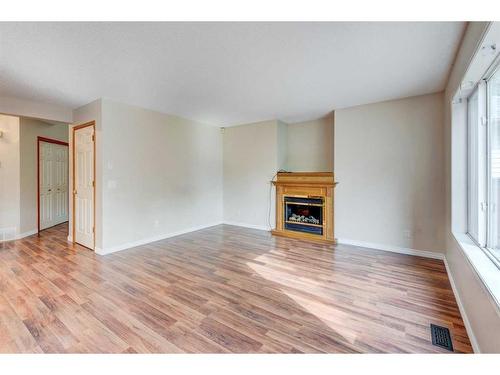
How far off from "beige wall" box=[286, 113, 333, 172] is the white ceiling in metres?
1.09

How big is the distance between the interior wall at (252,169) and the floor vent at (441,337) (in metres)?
3.49

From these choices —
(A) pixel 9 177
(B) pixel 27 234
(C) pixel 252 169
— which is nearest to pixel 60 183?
(A) pixel 9 177

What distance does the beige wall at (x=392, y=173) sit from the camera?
3422mm

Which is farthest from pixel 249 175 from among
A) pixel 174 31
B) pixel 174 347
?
pixel 174 347

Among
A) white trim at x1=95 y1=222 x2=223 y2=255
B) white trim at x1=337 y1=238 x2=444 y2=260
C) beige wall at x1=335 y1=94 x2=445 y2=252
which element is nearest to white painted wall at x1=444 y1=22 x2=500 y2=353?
beige wall at x1=335 y1=94 x2=445 y2=252

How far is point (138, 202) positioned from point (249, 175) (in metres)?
2.51

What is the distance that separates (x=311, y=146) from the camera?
5.14 metres

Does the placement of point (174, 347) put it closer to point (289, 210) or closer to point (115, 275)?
point (115, 275)

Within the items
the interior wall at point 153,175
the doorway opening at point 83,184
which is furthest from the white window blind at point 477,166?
the doorway opening at point 83,184

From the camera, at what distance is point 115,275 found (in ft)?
9.25

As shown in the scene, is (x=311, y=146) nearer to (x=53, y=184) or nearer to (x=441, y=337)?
(x=441, y=337)

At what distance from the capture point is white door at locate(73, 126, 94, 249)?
3.80 metres

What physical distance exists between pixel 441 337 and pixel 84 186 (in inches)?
197

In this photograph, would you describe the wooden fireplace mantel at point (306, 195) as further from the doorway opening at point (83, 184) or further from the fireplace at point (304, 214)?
the doorway opening at point (83, 184)
